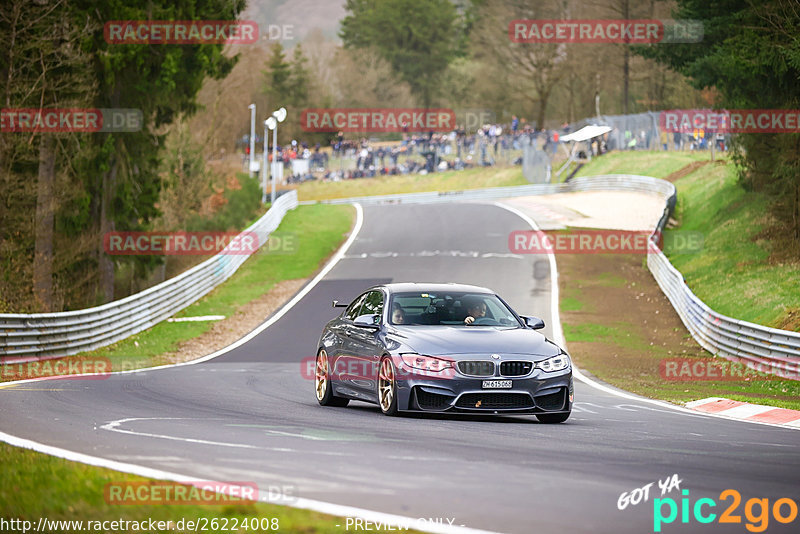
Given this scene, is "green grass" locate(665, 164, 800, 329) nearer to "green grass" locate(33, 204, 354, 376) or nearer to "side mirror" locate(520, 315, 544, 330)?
"side mirror" locate(520, 315, 544, 330)

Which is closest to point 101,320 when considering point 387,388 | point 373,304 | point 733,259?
point 373,304

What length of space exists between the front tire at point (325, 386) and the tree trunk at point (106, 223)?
77.7 ft

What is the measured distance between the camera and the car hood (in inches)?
489

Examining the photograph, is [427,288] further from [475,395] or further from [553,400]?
[553,400]

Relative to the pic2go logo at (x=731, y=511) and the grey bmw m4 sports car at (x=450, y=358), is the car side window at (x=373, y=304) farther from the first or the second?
the pic2go logo at (x=731, y=511)

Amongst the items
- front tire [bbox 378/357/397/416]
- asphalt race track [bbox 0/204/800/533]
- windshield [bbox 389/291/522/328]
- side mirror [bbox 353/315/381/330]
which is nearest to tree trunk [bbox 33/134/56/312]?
asphalt race track [bbox 0/204/800/533]

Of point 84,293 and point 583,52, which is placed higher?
point 583,52

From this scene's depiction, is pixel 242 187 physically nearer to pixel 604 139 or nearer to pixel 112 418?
pixel 604 139

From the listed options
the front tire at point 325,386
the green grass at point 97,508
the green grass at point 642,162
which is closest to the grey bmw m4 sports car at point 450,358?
the front tire at point 325,386

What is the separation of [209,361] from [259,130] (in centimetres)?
9306

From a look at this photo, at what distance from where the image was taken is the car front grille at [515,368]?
40.4 ft

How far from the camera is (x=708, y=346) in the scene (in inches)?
1035

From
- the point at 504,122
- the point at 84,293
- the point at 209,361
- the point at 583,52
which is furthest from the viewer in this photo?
the point at 504,122

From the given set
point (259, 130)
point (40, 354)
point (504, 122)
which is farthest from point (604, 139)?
point (40, 354)
